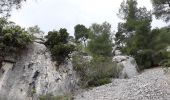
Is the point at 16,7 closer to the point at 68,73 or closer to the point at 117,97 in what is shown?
the point at 117,97

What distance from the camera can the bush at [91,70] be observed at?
829 inches

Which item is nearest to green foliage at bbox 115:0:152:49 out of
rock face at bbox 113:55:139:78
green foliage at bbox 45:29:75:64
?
rock face at bbox 113:55:139:78

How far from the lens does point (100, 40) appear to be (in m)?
33.3

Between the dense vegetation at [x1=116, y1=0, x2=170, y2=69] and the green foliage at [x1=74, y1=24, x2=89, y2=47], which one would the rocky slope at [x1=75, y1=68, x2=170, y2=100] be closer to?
the dense vegetation at [x1=116, y1=0, x2=170, y2=69]

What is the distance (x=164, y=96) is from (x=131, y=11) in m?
25.8

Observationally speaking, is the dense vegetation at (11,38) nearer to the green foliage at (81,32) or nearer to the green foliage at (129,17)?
the green foliage at (129,17)

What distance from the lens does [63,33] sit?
827 inches

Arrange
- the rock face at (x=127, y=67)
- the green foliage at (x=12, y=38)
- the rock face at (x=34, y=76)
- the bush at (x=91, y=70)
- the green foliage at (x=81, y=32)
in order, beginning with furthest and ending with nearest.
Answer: the green foliage at (x=81, y=32) < the rock face at (x=127, y=67) < the bush at (x=91, y=70) < the green foliage at (x=12, y=38) < the rock face at (x=34, y=76)

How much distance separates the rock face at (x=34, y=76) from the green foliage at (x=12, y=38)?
66 cm

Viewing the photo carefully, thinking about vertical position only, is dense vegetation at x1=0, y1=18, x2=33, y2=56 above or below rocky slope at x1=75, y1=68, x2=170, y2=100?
above

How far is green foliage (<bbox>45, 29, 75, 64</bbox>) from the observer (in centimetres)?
2019

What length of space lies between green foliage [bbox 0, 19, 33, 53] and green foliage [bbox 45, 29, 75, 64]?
152 cm

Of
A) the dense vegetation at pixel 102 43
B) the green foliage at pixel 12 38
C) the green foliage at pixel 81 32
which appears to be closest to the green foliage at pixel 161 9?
the dense vegetation at pixel 102 43

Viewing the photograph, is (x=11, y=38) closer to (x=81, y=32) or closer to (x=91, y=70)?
(x=91, y=70)
